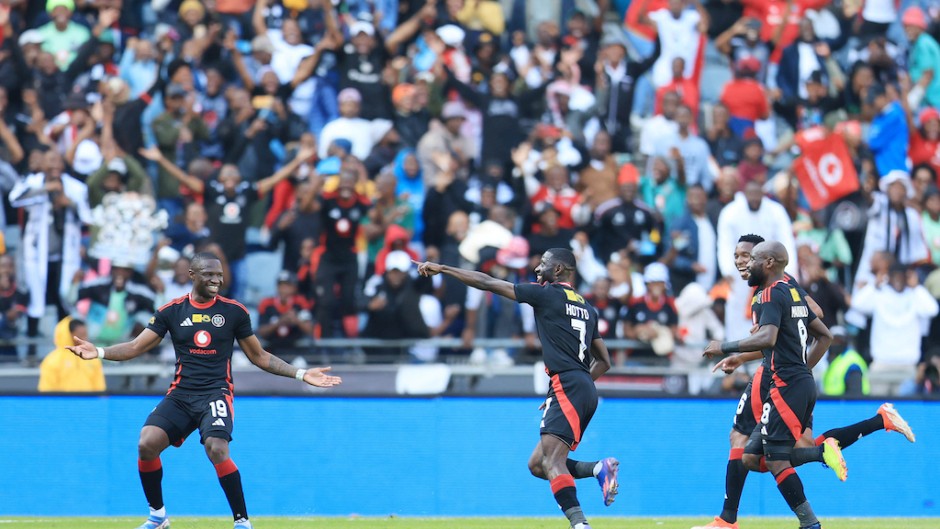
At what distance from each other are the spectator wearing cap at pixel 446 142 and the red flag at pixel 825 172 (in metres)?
4.51

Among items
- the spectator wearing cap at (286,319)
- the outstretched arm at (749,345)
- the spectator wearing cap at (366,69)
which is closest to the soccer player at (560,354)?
the outstretched arm at (749,345)

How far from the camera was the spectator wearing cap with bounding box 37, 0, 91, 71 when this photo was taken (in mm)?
20391

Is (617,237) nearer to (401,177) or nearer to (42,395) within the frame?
(401,177)

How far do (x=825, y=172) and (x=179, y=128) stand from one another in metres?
8.61

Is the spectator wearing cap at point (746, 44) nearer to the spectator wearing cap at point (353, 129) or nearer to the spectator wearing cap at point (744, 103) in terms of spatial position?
the spectator wearing cap at point (744, 103)

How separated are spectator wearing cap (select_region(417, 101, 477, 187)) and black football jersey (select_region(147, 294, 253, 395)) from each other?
734cm

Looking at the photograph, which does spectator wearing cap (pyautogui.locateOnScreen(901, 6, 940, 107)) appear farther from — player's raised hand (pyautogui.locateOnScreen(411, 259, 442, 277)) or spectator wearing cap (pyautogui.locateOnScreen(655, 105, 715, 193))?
player's raised hand (pyautogui.locateOnScreen(411, 259, 442, 277))

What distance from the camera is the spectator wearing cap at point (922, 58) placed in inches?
871

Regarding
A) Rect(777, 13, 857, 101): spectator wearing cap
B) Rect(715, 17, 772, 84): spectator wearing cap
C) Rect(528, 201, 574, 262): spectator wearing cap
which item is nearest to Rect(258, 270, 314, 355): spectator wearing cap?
Rect(528, 201, 574, 262): spectator wearing cap

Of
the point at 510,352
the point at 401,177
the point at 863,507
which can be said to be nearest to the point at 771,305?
the point at 863,507

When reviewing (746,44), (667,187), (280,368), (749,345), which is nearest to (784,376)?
(749,345)

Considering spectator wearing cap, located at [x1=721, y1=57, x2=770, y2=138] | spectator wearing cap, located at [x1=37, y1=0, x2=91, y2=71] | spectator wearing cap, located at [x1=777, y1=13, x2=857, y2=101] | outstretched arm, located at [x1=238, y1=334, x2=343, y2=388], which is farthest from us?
spectator wearing cap, located at [x1=777, y1=13, x2=857, y2=101]

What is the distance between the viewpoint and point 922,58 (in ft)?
72.7

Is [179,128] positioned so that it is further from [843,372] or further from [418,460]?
[843,372]
